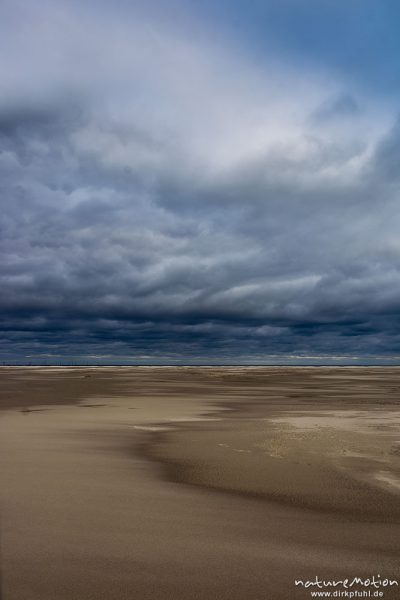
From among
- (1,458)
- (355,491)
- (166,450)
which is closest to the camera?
(355,491)

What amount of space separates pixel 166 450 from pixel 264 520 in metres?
5.88

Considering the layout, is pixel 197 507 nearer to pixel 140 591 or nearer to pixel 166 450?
pixel 140 591

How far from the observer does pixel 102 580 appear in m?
5.03

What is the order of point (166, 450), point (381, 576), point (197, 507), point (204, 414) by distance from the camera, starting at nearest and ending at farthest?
1. point (381, 576)
2. point (197, 507)
3. point (166, 450)
4. point (204, 414)

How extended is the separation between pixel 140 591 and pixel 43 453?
7.41m

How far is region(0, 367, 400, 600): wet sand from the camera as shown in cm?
512

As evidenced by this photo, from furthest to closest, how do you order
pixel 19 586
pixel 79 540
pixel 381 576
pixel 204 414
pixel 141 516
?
pixel 204 414 < pixel 141 516 < pixel 79 540 < pixel 381 576 < pixel 19 586

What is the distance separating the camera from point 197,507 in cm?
766

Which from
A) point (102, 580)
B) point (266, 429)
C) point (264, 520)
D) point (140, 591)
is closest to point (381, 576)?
point (264, 520)

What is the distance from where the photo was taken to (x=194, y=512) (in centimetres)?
739

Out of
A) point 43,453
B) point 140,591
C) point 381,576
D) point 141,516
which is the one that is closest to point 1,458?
point 43,453

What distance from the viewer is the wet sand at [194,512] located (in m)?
5.12

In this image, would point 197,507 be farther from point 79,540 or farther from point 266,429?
point 266,429

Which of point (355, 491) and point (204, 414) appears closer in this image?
point (355, 491)
